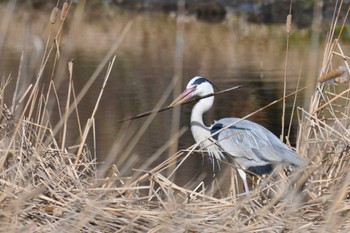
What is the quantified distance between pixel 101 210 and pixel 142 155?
10.7ft

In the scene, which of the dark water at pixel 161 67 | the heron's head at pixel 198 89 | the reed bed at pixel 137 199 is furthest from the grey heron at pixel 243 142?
the reed bed at pixel 137 199

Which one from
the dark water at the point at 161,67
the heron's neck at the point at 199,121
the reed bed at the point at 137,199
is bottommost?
the dark water at the point at 161,67

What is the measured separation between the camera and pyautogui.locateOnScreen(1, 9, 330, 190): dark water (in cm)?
737

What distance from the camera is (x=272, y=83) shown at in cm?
979

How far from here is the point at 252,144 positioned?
5.14 metres

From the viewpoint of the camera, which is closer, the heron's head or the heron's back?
the heron's back

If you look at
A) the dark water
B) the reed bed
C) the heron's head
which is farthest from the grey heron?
the reed bed

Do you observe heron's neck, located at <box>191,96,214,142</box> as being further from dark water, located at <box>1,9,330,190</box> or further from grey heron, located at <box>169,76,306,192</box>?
dark water, located at <box>1,9,330,190</box>

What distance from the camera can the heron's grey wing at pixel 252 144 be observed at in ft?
16.3

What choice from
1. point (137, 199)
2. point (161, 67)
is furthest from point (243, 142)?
point (161, 67)

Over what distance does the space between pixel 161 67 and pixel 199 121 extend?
5760 millimetres

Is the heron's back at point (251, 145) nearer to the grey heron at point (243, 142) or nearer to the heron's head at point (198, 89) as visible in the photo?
the grey heron at point (243, 142)

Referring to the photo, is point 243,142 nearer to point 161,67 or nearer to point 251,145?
Result: point 251,145

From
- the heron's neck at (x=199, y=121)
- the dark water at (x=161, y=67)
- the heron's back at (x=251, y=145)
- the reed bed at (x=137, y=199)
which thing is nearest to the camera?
the reed bed at (x=137, y=199)
